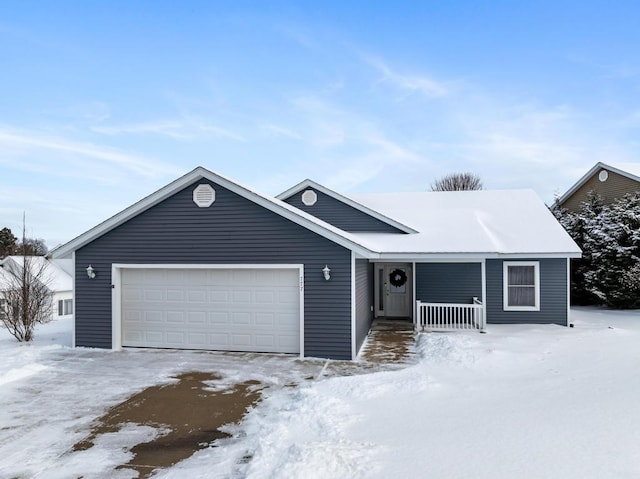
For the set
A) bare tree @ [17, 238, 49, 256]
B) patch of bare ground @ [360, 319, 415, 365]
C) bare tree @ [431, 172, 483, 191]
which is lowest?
patch of bare ground @ [360, 319, 415, 365]

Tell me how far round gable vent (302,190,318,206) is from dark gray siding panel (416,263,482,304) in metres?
4.37

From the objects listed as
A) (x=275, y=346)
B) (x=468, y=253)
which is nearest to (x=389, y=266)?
(x=468, y=253)

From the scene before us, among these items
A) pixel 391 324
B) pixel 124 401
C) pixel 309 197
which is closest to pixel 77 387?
pixel 124 401

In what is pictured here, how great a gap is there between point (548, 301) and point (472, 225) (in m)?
3.23

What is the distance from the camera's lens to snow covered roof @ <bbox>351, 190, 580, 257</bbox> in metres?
11.5

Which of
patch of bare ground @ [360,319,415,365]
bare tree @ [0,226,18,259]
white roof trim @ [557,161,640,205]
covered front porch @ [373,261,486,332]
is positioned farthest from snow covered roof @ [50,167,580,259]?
bare tree @ [0,226,18,259]

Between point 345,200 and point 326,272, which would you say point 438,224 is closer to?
point 345,200

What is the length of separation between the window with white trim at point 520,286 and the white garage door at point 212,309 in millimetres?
7269

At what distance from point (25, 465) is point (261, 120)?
17153 millimetres

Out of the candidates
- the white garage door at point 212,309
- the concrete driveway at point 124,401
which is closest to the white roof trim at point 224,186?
the white garage door at point 212,309

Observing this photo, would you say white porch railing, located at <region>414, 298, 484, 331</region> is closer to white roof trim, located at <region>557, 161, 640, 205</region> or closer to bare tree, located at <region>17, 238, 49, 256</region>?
white roof trim, located at <region>557, 161, 640, 205</region>

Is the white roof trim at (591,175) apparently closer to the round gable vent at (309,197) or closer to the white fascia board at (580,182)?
the white fascia board at (580,182)

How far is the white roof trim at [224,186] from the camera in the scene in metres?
8.69

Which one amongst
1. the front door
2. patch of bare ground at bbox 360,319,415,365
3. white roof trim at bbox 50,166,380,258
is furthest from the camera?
the front door
